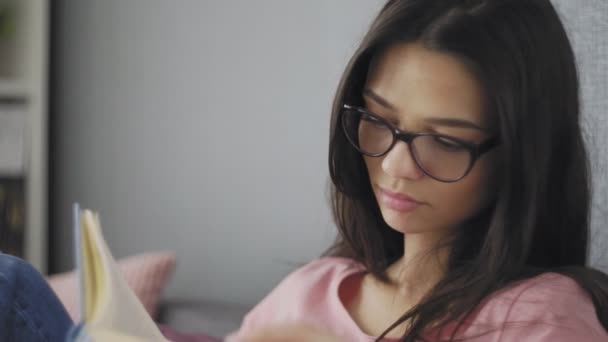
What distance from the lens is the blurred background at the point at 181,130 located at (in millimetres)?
1808

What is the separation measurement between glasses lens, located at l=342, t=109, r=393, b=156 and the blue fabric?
36 centimetres

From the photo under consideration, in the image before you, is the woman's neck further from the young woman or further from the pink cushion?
the pink cushion

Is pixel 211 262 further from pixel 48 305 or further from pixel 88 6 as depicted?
pixel 48 305

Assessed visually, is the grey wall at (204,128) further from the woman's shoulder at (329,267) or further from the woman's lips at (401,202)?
the woman's lips at (401,202)

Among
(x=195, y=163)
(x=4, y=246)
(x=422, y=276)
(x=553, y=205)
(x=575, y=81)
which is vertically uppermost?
(x=575, y=81)

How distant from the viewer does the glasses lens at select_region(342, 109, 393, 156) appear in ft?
2.90

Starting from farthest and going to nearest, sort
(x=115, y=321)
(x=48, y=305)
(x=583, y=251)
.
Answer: (x=583, y=251) → (x=48, y=305) → (x=115, y=321)

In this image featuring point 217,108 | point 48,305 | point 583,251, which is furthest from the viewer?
point 217,108

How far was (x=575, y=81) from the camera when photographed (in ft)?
2.87

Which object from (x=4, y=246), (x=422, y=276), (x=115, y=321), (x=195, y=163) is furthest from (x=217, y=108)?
(x=115, y=321)

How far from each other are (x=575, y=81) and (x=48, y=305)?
594mm

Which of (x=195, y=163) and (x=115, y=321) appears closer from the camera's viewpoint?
(x=115, y=321)

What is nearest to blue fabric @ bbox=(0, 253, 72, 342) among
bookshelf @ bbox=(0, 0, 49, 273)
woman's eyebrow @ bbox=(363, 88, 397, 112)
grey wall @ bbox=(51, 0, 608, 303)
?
woman's eyebrow @ bbox=(363, 88, 397, 112)

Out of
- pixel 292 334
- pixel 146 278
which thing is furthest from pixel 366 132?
pixel 146 278
